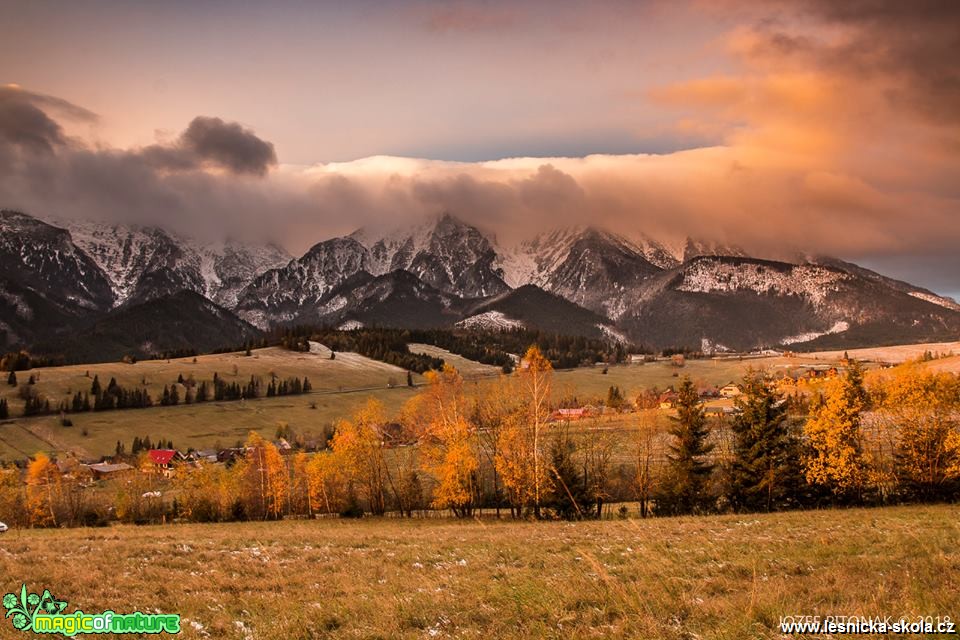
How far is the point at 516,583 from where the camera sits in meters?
15.3

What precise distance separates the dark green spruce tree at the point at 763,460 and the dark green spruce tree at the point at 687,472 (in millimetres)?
2658

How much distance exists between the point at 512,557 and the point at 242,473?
7395 cm

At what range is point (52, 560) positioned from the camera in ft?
65.4

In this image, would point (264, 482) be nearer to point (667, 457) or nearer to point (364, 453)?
point (364, 453)

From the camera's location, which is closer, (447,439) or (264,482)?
(447,439)

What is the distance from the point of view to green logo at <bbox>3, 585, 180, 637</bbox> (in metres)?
12.1

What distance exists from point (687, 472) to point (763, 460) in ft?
22.6

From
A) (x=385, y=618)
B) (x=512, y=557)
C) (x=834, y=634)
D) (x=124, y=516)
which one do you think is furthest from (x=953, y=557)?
(x=124, y=516)

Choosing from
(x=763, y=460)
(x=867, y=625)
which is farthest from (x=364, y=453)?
(x=867, y=625)

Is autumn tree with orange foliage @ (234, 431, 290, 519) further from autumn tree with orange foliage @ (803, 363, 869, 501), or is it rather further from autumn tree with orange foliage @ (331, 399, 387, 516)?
autumn tree with orange foliage @ (803, 363, 869, 501)

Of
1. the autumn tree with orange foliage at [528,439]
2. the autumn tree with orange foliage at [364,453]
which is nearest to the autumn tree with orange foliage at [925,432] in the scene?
the autumn tree with orange foliage at [528,439]

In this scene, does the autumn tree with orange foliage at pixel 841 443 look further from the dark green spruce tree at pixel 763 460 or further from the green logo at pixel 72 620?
the green logo at pixel 72 620

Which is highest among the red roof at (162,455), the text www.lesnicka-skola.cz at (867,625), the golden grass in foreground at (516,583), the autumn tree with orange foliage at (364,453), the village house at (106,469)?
the text www.lesnicka-skola.cz at (867,625)

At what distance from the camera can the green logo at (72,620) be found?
12.1 meters
